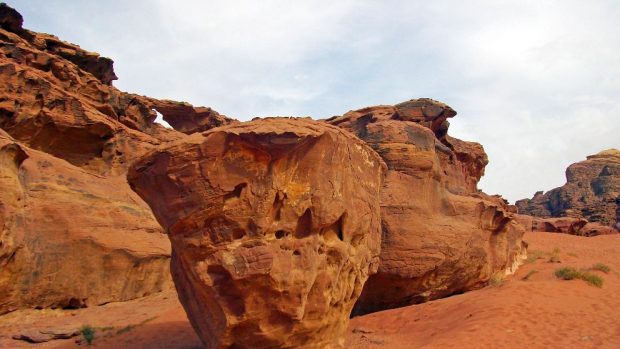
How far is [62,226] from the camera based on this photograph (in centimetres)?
1255

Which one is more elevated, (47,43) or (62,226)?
Result: (47,43)

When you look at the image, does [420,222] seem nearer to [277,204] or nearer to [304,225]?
[304,225]

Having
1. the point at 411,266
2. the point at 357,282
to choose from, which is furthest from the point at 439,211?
the point at 357,282

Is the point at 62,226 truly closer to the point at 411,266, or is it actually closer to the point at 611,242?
the point at 411,266

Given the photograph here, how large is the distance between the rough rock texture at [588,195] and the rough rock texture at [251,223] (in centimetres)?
4077

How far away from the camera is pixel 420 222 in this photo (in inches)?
454

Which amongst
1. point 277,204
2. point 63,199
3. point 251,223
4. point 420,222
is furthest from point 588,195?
point 251,223

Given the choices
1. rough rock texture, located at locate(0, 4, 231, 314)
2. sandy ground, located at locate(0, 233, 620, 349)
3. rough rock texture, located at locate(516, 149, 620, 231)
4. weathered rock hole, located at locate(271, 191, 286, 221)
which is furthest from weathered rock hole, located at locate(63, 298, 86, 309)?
rough rock texture, located at locate(516, 149, 620, 231)

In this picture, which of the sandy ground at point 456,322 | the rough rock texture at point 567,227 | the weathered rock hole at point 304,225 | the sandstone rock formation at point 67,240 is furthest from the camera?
the rough rock texture at point 567,227

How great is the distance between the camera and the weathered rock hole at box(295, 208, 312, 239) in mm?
7156

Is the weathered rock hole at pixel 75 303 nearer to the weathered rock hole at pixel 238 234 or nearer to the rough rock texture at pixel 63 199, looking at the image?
the rough rock texture at pixel 63 199

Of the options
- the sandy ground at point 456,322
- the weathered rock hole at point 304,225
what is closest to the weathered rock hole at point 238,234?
the weathered rock hole at point 304,225

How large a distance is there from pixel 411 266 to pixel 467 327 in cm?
213

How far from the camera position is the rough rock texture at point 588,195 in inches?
1619
